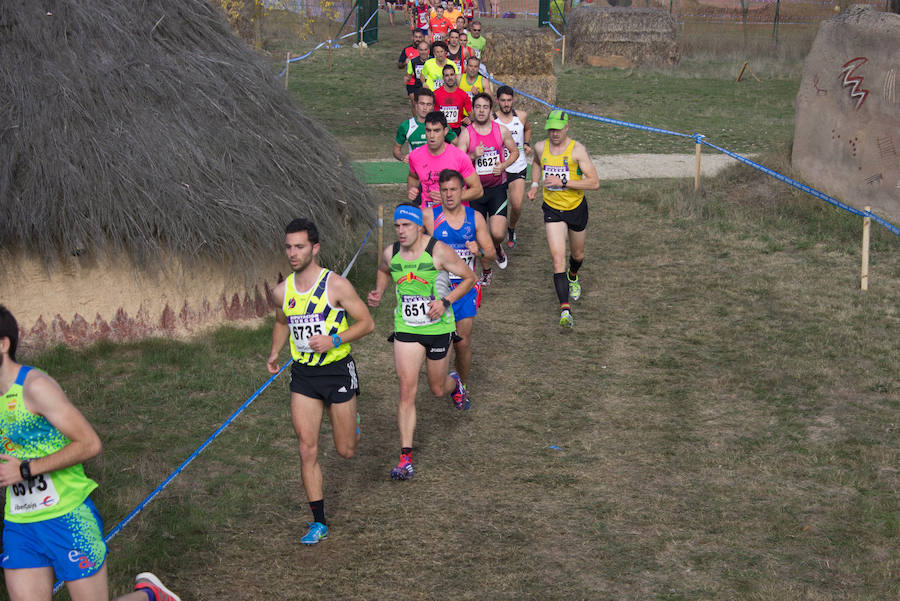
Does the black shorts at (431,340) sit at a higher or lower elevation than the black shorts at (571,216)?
lower

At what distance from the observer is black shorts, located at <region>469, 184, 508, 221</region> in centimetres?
1116

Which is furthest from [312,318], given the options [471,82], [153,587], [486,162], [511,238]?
[471,82]

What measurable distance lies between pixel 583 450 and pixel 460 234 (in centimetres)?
207

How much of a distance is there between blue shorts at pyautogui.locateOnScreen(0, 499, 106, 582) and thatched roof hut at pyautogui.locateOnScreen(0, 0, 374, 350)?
4875 mm

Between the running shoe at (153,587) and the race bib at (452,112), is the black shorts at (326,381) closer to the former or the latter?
the running shoe at (153,587)

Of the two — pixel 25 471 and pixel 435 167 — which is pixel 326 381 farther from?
pixel 435 167

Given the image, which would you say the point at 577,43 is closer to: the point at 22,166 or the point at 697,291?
the point at 697,291

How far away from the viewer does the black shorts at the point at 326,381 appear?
627cm

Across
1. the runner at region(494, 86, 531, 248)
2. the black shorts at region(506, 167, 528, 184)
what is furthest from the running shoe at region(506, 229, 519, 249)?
the black shorts at region(506, 167, 528, 184)

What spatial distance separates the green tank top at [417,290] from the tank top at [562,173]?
10.9 ft

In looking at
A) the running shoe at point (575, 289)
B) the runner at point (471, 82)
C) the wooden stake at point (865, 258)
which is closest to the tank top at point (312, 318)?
the running shoe at point (575, 289)

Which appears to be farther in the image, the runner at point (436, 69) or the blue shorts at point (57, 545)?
the runner at point (436, 69)

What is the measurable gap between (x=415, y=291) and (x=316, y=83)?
63.2 ft

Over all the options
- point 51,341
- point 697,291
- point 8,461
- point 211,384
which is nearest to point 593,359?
point 697,291
